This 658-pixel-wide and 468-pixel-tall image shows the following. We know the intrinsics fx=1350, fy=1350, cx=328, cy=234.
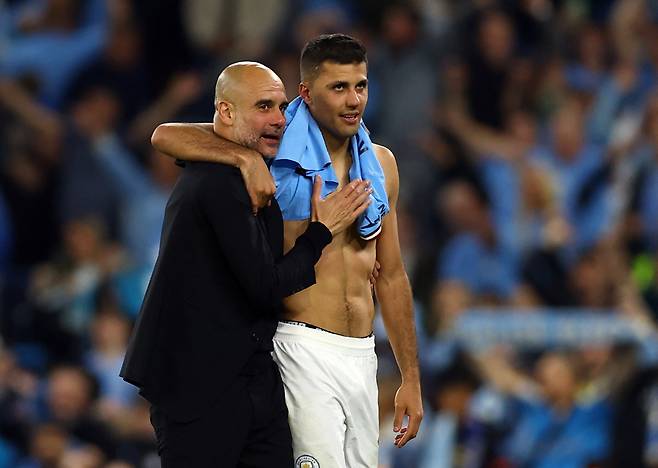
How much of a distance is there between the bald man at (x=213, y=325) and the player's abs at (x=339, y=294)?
0.63 feet

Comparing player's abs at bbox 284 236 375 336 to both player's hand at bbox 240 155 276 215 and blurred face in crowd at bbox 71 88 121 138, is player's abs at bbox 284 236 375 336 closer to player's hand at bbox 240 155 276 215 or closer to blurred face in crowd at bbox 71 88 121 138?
player's hand at bbox 240 155 276 215

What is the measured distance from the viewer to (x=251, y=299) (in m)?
3.80

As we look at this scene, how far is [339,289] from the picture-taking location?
4078 mm

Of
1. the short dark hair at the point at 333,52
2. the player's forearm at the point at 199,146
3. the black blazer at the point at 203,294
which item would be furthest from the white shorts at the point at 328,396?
the short dark hair at the point at 333,52

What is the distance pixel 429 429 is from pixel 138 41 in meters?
3.16

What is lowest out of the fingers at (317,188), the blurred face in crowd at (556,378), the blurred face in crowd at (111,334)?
the blurred face in crowd at (556,378)

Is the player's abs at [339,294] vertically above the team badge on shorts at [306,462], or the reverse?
the player's abs at [339,294]

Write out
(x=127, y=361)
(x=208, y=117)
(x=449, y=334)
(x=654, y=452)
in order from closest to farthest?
(x=127, y=361)
(x=654, y=452)
(x=449, y=334)
(x=208, y=117)

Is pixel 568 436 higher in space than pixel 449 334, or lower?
lower

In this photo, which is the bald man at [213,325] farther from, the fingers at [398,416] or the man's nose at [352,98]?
the fingers at [398,416]

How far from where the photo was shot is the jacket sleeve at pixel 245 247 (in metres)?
3.72

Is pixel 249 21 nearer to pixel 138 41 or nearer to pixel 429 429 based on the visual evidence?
pixel 138 41

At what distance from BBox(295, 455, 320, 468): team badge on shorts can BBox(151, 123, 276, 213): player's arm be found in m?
0.74

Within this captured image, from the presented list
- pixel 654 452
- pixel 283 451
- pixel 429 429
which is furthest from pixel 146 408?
pixel 283 451
